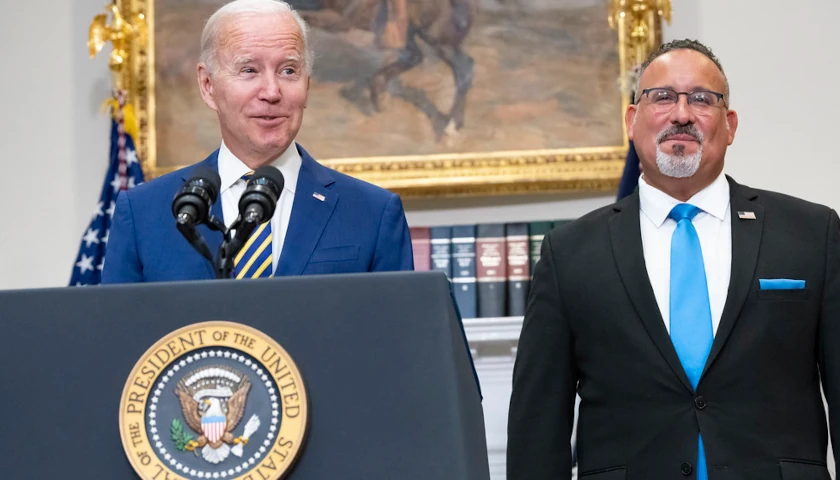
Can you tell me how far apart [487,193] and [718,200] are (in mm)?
2204

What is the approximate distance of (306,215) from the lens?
8.59 feet

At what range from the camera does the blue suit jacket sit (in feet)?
8.40

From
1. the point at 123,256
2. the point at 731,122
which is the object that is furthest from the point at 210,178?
the point at 731,122

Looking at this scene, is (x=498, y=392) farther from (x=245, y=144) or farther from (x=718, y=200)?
(x=245, y=144)

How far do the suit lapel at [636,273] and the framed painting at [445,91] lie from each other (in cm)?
204

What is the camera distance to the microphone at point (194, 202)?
1.95m

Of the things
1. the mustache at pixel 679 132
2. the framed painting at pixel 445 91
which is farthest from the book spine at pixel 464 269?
the mustache at pixel 679 132

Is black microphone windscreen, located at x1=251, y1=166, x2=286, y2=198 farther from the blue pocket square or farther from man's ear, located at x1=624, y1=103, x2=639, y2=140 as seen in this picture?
man's ear, located at x1=624, y1=103, x2=639, y2=140

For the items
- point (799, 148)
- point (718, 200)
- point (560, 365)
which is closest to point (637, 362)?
point (560, 365)

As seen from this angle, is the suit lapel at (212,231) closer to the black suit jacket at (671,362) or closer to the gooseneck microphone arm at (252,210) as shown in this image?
the gooseneck microphone arm at (252,210)

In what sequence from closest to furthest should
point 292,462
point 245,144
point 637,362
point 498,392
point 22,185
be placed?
point 292,462 < point 245,144 < point 637,362 < point 498,392 < point 22,185

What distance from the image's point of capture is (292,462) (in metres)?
1.70

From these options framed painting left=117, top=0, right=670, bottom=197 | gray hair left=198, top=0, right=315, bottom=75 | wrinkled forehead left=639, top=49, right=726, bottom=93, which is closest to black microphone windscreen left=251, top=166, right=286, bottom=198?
gray hair left=198, top=0, right=315, bottom=75

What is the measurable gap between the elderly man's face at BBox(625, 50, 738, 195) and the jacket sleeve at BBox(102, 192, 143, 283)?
141 cm
